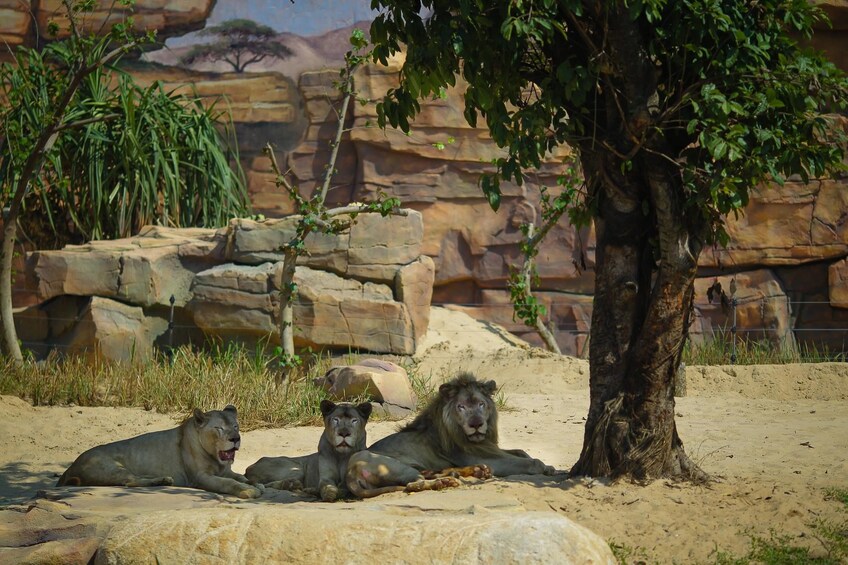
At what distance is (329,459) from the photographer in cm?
765

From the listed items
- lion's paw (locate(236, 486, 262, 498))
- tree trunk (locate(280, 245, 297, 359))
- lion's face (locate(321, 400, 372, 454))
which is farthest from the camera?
tree trunk (locate(280, 245, 297, 359))

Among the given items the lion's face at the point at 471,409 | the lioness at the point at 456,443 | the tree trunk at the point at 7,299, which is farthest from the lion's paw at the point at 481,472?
the tree trunk at the point at 7,299

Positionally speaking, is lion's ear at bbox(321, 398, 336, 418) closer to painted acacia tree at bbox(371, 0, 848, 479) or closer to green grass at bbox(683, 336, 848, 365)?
painted acacia tree at bbox(371, 0, 848, 479)

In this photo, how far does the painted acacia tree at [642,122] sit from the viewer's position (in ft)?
20.9

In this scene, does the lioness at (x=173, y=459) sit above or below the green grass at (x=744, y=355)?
below

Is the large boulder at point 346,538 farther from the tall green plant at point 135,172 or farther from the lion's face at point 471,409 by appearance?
the tall green plant at point 135,172

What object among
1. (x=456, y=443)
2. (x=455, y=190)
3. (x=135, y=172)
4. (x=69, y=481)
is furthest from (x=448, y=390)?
(x=455, y=190)

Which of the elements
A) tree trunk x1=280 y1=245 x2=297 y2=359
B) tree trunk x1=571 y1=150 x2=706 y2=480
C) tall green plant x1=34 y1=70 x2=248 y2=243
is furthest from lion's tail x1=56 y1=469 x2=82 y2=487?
tall green plant x1=34 y1=70 x2=248 y2=243

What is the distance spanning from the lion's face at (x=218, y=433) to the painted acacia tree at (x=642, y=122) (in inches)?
107

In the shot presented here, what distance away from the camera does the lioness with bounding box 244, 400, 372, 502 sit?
7574mm

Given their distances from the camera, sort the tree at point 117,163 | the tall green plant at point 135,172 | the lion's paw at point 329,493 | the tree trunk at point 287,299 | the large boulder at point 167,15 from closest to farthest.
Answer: the lion's paw at point 329,493 < the tree trunk at point 287,299 < the tree at point 117,163 < the tall green plant at point 135,172 < the large boulder at point 167,15

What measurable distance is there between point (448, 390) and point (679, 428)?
3269 mm

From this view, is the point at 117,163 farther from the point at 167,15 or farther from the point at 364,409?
the point at 364,409

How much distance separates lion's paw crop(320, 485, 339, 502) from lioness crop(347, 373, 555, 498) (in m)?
0.22
